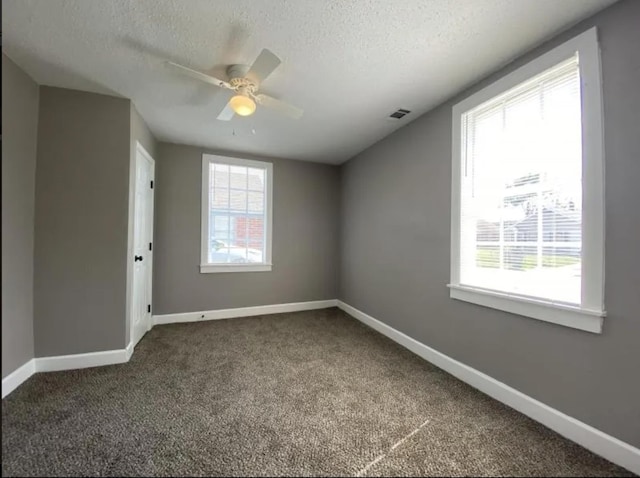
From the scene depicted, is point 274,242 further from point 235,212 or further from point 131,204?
point 131,204

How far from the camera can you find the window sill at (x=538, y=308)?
1506mm

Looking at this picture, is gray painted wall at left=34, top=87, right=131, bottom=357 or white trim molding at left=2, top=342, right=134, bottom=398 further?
gray painted wall at left=34, top=87, right=131, bottom=357

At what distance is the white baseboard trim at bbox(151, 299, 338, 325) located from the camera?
140 inches

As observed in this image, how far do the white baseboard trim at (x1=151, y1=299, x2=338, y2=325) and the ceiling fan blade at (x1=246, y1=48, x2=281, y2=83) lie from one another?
2983 mm

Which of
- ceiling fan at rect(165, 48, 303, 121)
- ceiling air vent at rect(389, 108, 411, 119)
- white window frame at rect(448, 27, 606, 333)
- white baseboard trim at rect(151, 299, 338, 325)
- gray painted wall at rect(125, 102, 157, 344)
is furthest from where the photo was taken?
white baseboard trim at rect(151, 299, 338, 325)

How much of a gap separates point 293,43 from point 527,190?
1.83 m

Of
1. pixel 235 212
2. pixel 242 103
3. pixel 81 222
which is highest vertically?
pixel 242 103

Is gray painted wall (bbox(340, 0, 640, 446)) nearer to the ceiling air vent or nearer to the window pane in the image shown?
the ceiling air vent

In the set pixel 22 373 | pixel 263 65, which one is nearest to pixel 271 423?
pixel 22 373

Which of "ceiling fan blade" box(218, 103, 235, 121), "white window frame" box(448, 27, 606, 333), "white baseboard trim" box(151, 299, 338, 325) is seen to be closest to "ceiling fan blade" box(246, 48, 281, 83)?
"ceiling fan blade" box(218, 103, 235, 121)

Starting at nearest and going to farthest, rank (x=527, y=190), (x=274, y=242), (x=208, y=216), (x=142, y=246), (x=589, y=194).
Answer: (x=589, y=194) < (x=527, y=190) < (x=142, y=246) < (x=208, y=216) < (x=274, y=242)

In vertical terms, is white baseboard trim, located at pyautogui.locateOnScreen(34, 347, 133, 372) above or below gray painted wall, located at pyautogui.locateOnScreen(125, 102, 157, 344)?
below

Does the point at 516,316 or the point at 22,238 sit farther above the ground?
the point at 22,238

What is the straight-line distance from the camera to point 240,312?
3.90m
